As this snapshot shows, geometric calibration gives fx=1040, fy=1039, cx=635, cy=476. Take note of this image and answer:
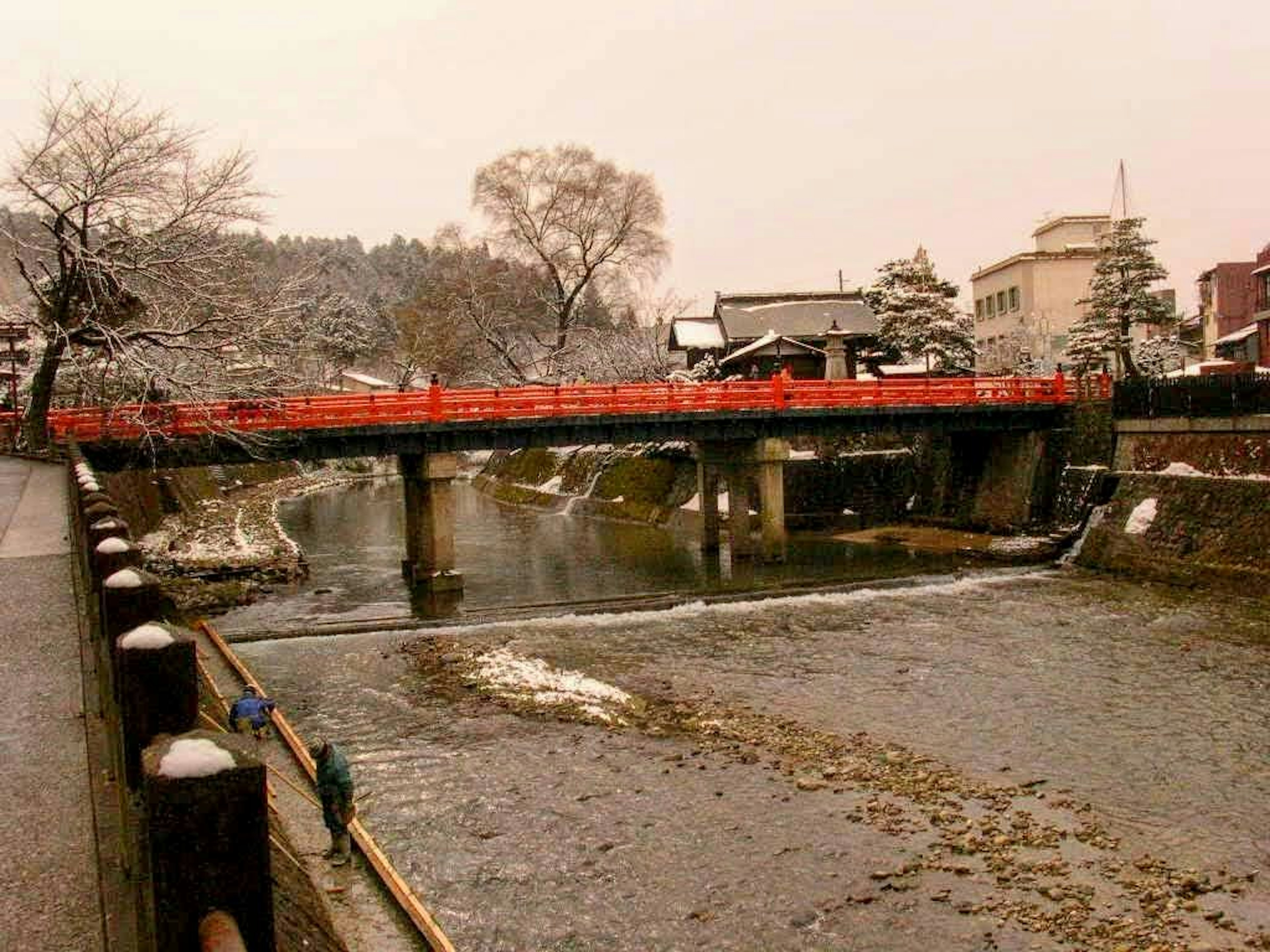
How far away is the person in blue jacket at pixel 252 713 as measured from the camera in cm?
1423

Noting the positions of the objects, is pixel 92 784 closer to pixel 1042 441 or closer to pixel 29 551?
pixel 29 551

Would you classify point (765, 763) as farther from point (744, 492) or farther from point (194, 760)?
point (744, 492)

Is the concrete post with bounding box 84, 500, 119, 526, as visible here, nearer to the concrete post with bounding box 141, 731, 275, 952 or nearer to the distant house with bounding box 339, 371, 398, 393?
the concrete post with bounding box 141, 731, 275, 952

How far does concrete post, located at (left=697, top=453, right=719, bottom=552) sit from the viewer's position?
138 feet

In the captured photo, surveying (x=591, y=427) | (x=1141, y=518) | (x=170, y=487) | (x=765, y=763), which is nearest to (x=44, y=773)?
(x=765, y=763)

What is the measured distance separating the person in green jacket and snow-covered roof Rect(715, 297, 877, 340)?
4714 centimetres

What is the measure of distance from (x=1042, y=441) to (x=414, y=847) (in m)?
35.0

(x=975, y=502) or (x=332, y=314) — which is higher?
(x=332, y=314)

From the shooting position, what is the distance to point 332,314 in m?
107

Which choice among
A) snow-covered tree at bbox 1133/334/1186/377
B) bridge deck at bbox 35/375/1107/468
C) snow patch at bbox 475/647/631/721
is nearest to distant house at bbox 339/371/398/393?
bridge deck at bbox 35/375/1107/468

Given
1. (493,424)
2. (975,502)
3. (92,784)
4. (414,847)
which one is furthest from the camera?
(975,502)

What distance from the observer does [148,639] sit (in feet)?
15.2

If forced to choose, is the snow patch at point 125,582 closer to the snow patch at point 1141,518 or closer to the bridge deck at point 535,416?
the bridge deck at point 535,416

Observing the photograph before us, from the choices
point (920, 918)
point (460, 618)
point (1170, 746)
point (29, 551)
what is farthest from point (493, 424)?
point (920, 918)
